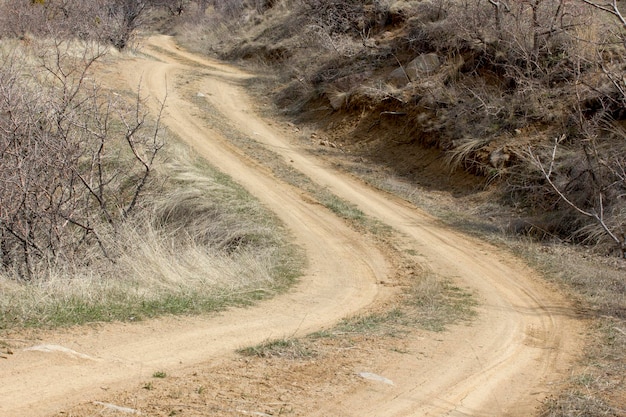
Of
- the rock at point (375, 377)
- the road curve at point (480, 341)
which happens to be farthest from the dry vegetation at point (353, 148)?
the rock at point (375, 377)

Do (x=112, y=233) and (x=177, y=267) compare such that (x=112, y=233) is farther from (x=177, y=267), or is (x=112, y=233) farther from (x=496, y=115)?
(x=496, y=115)

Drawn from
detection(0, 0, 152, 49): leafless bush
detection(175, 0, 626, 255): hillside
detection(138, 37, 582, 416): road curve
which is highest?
detection(0, 0, 152, 49): leafless bush

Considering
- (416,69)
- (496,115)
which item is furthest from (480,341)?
(416,69)

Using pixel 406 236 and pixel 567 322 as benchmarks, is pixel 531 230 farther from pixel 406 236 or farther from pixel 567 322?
pixel 567 322

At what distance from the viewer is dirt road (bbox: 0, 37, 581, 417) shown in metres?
5.00

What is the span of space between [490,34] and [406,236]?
862 cm

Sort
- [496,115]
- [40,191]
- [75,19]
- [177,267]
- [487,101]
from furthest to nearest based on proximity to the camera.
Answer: [75,19], [487,101], [496,115], [40,191], [177,267]

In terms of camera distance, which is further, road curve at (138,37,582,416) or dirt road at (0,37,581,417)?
road curve at (138,37,582,416)

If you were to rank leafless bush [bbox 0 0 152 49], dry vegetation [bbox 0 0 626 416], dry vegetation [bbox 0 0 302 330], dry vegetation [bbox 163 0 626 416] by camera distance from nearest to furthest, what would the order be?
dry vegetation [bbox 0 0 302 330] → dry vegetation [bbox 0 0 626 416] → dry vegetation [bbox 163 0 626 416] → leafless bush [bbox 0 0 152 49]

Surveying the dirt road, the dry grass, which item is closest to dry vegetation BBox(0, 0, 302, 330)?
the dry grass

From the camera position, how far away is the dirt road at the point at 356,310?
5004mm

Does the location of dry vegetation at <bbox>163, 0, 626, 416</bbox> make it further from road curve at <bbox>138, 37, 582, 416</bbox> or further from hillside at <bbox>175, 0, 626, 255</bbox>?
road curve at <bbox>138, 37, 582, 416</bbox>

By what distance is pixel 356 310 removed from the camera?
27.1 ft

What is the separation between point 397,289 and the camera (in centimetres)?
948
